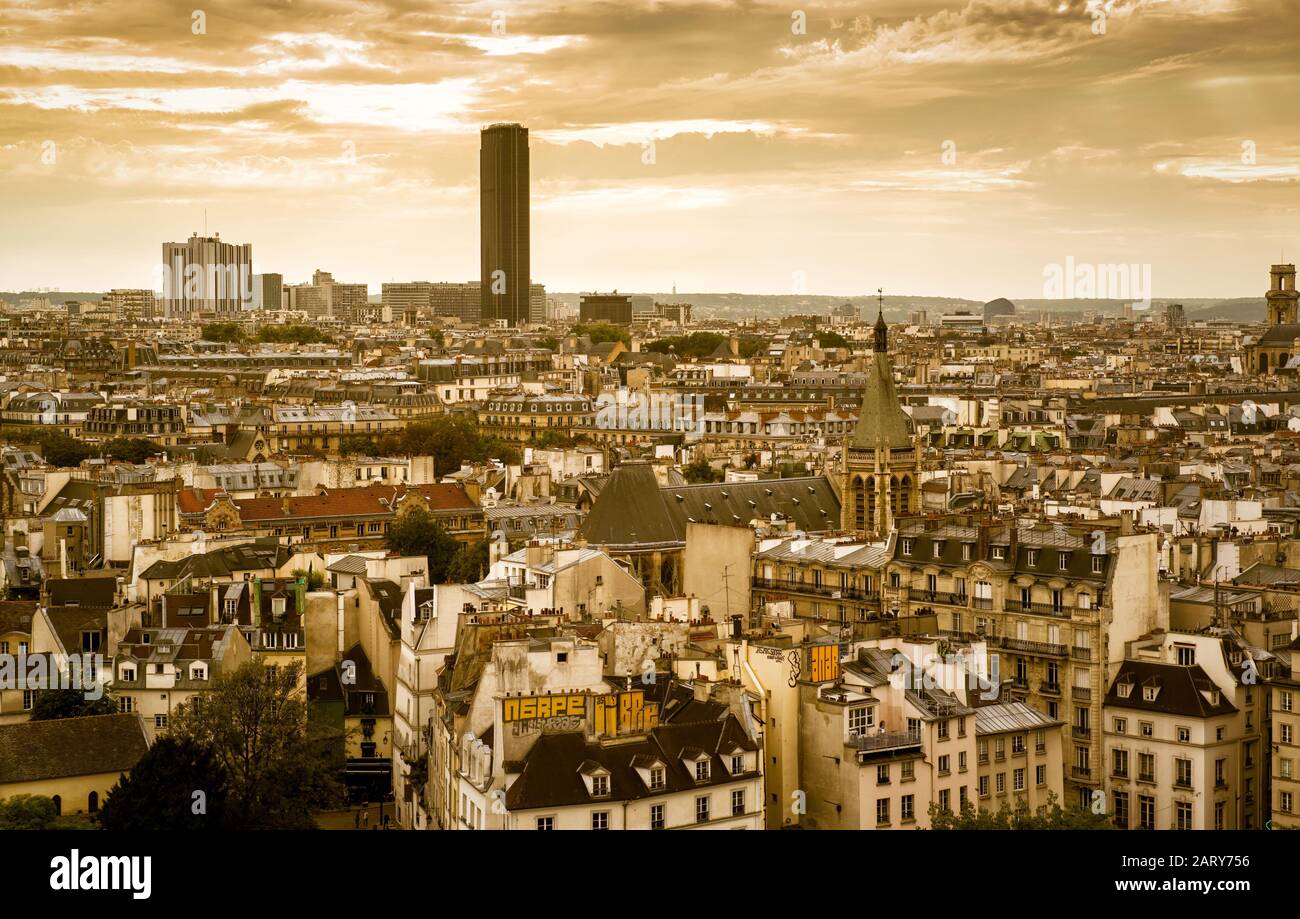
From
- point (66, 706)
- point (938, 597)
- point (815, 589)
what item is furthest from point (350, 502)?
point (938, 597)

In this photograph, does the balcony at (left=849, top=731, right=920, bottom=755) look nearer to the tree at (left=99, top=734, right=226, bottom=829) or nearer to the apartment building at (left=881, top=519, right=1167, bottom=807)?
the apartment building at (left=881, top=519, right=1167, bottom=807)

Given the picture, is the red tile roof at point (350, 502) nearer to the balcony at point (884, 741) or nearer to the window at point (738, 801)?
the balcony at point (884, 741)

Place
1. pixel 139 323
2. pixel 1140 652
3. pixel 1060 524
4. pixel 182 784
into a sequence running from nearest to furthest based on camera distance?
pixel 182 784
pixel 1140 652
pixel 1060 524
pixel 139 323

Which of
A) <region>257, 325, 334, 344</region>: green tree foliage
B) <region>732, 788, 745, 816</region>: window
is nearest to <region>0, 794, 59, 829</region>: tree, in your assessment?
<region>732, 788, 745, 816</region>: window

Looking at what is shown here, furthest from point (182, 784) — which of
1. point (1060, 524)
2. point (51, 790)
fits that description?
point (1060, 524)

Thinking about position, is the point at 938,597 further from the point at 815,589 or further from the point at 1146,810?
the point at 1146,810
